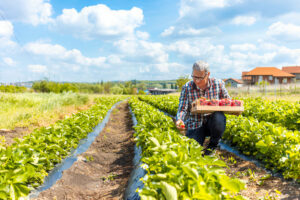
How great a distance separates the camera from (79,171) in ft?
13.8

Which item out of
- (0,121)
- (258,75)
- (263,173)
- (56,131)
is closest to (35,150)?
(56,131)

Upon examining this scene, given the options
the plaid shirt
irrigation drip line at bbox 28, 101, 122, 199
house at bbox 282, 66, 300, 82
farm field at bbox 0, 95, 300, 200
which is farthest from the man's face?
house at bbox 282, 66, 300, 82

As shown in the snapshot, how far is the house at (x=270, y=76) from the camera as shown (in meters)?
44.8

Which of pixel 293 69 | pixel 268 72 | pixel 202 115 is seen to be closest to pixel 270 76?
pixel 268 72

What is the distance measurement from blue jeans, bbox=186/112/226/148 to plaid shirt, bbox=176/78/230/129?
0.37 feet

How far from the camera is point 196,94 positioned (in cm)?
399

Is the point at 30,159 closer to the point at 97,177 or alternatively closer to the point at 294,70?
the point at 97,177

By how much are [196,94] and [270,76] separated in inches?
1854

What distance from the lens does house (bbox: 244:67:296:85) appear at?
44.8 m

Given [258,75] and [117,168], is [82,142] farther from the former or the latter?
[258,75]

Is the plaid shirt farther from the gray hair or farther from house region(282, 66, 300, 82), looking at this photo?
house region(282, 66, 300, 82)

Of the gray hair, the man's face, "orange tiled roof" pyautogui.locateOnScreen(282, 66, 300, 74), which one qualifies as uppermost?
"orange tiled roof" pyautogui.locateOnScreen(282, 66, 300, 74)

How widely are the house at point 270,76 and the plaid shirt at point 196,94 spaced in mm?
44256

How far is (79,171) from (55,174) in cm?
42
